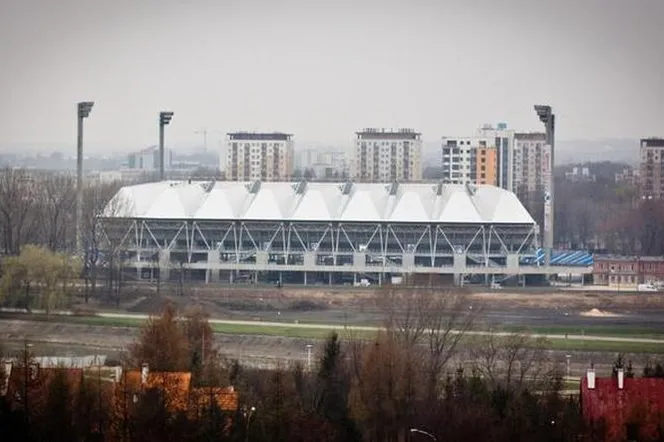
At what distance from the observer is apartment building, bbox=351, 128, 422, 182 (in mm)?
53562

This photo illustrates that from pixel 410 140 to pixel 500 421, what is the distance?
39695mm

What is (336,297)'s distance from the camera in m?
28.1

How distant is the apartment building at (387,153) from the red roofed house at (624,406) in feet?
124

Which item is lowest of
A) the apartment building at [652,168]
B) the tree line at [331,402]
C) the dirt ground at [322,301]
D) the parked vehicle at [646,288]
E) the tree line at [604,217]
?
the tree line at [331,402]

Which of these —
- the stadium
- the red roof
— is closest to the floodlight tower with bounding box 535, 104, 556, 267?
the stadium

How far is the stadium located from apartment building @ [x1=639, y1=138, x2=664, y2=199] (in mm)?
16821

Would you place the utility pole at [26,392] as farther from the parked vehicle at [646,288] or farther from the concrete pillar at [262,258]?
the parked vehicle at [646,288]

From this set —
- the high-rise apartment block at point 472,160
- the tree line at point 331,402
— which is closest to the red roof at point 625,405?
the tree line at point 331,402

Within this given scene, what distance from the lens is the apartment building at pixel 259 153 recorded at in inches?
2050

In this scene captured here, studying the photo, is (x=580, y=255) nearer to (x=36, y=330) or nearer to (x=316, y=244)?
(x=316, y=244)

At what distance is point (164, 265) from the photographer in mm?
31453

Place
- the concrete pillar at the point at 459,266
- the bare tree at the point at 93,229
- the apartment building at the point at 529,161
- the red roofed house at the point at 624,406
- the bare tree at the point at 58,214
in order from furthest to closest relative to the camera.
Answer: the apartment building at the point at 529,161 < the bare tree at the point at 58,214 < the concrete pillar at the point at 459,266 < the bare tree at the point at 93,229 < the red roofed house at the point at 624,406

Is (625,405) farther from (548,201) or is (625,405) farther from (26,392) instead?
(548,201)

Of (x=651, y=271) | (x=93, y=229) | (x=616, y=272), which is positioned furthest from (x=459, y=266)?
(x=93, y=229)
